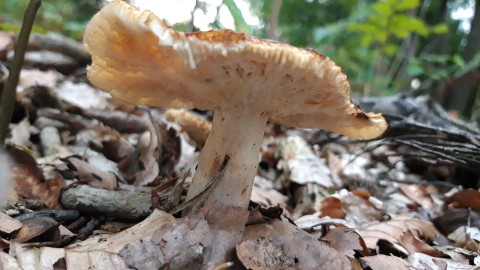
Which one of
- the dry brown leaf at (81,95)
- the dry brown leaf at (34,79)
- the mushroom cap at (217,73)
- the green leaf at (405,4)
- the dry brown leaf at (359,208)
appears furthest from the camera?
the green leaf at (405,4)

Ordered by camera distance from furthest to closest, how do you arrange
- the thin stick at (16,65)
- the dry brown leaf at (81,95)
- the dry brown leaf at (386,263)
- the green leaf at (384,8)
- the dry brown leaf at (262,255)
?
1. the green leaf at (384,8)
2. the dry brown leaf at (81,95)
3. the thin stick at (16,65)
4. the dry brown leaf at (386,263)
5. the dry brown leaf at (262,255)

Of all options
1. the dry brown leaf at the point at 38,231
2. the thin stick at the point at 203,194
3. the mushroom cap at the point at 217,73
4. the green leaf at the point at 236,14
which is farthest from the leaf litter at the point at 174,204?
the green leaf at the point at 236,14

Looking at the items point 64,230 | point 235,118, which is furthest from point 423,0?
point 64,230

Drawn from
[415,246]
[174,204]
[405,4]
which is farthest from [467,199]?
[405,4]

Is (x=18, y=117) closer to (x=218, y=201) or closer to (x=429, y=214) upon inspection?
(x=218, y=201)

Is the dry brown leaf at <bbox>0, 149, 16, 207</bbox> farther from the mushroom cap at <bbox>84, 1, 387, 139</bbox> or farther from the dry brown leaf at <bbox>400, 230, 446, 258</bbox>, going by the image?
the dry brown leaf at <bbox>400, 230, 446, 258</bbox>

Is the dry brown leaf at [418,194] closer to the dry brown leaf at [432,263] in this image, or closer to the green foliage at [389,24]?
the dry brown leaf at [432,263]

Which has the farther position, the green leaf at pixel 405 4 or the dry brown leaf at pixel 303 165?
the green leaf at pixel 405 4
